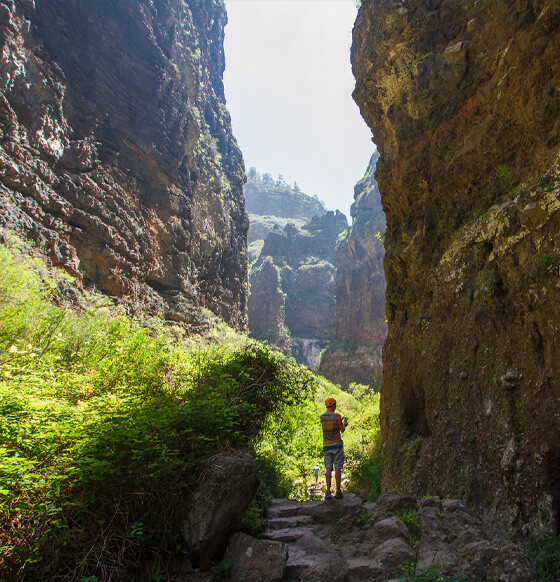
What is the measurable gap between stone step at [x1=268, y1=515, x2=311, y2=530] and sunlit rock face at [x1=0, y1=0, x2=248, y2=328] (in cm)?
2186

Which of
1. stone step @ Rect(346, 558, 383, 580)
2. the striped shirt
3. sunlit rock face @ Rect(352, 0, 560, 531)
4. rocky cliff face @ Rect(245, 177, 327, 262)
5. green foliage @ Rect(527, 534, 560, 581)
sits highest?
rocky cliff face @ Rect(245, 177, 327, 262)

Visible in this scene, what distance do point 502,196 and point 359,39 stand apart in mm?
9428

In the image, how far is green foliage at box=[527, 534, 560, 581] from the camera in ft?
14.7

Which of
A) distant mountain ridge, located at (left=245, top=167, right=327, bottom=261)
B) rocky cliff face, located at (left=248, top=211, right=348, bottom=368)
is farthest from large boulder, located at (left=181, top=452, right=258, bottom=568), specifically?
distant mountain ridge, located at (left=245, top=167, right=327, bottom=261)

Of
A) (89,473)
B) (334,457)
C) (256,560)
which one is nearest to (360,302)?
(334,457)

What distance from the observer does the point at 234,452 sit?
551cm

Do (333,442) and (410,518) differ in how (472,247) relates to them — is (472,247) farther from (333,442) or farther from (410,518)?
(410,518)

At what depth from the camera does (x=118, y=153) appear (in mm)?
30438

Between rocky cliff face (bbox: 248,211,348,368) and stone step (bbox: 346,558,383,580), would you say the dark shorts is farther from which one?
rocky cliff face (bbox: 248,211,348,368)

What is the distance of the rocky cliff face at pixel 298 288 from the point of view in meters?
84.3

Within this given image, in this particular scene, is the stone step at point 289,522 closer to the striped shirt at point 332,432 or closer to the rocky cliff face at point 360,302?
the striped shirt at point 332,432

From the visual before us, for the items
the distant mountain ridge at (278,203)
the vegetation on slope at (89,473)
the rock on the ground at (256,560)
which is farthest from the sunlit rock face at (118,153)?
the distant mountain ridge at (278,203)

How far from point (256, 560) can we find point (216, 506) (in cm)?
80

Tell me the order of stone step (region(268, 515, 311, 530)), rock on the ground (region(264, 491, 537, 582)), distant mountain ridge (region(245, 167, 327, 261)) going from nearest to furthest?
rock on the ground (region(264, 491, 537, 582)), stone step (region(268, 515, 311, 530)), distant mountain ridge (region(245, 167, 327, 261))
